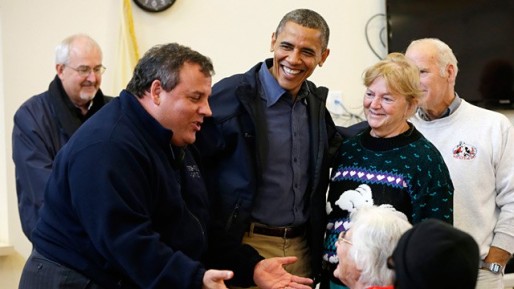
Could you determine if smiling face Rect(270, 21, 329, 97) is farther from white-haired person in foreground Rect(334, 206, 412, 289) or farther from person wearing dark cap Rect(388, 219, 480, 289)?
person wearing dark cap Rect(388, 219, 480, 289)

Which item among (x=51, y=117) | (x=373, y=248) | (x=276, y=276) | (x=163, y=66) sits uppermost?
(x=163, y=66)

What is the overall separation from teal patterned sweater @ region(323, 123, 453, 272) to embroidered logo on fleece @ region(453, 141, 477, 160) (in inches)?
17.7

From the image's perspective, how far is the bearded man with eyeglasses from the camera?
3006 millimetres

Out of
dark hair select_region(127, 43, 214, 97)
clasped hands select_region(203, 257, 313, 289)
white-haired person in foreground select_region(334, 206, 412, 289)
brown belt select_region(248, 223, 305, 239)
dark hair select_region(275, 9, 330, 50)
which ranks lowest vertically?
clasped hands select_region(203, 257, 313, 289)

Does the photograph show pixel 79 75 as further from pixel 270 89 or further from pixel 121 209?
pixel 121 209

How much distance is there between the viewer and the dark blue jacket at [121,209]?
1.89 meters

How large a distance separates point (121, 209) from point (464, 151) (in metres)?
1.61

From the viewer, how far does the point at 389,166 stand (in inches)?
96.3

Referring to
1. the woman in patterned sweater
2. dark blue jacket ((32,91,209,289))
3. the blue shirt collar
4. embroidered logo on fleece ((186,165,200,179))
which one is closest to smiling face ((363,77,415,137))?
the woman in patterned sweater

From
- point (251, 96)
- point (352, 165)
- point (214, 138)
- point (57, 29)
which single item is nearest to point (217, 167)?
point (214, 138)

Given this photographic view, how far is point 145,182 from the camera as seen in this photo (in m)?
1.97

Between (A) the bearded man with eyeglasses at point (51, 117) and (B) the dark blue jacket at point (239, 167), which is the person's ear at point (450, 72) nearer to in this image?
(B) the dark blue jacket at point (239, 167)

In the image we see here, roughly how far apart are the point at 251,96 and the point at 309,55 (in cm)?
27

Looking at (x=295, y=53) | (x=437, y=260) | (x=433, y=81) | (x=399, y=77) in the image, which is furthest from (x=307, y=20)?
(x=437, y=260)
